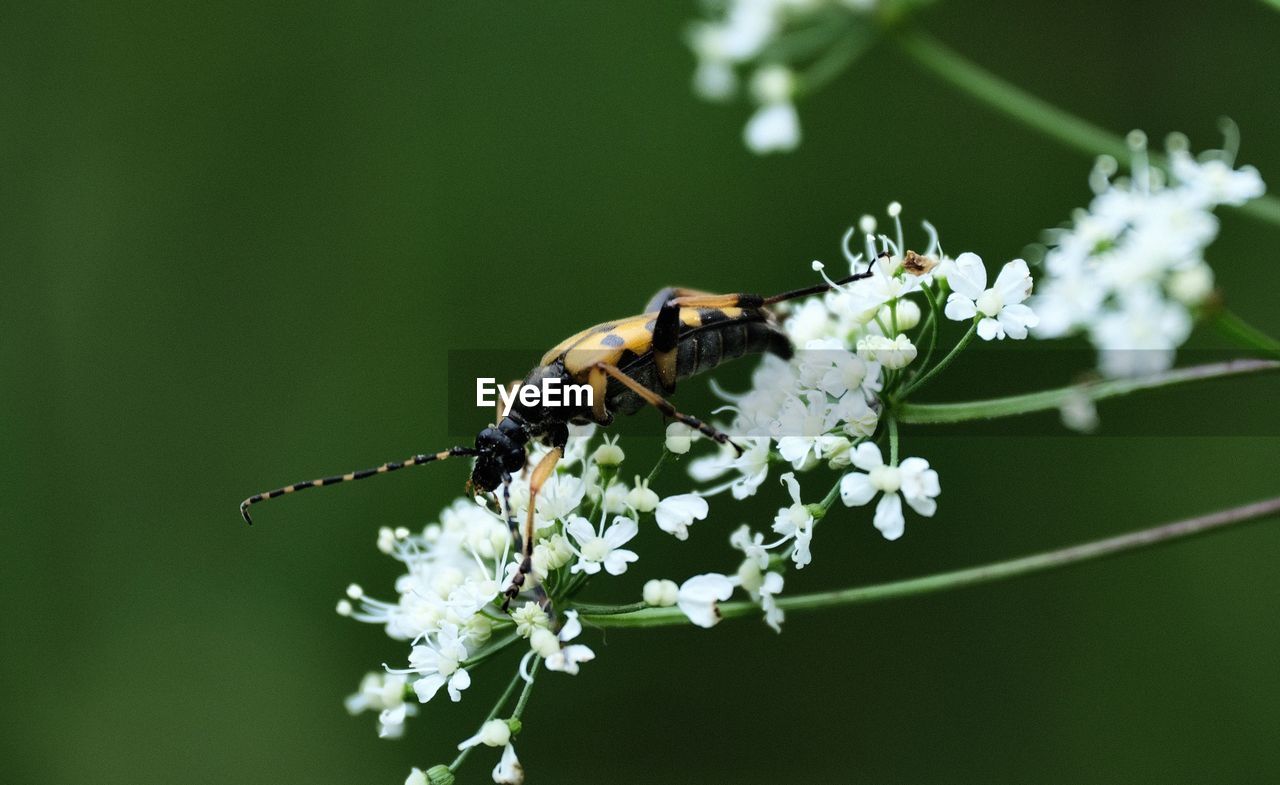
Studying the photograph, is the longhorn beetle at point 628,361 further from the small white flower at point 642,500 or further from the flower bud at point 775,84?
the flower bud at point 775,84

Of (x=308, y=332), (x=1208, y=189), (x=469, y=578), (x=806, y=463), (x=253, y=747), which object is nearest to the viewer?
(x=1208, y=189)

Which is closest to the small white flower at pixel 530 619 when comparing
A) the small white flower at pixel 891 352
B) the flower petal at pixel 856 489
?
the flower petal at pixel 856 489

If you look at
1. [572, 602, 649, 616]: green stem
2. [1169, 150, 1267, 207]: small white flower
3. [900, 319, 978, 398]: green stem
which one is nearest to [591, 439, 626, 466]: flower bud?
[572, 602, 649, 616]: green stem

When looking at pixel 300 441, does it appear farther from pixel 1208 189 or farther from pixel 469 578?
pixel 1208 189

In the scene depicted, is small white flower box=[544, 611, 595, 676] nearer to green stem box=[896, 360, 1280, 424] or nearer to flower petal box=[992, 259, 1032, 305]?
green stem box=[896, 360, 1280, 424]

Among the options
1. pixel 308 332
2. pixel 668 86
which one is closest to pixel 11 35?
pixel 308 332
